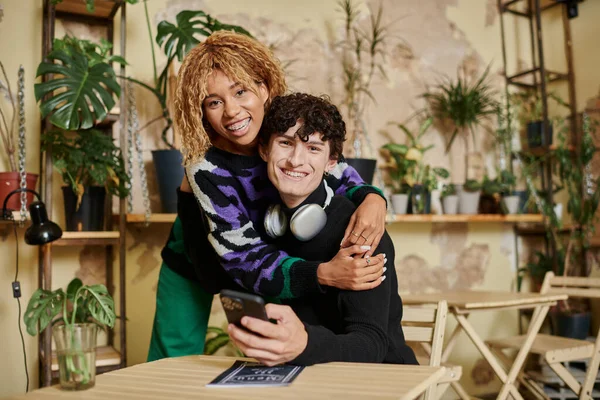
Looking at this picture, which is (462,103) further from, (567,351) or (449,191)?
(567,351)

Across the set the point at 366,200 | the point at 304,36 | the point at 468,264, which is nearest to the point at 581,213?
the point at 468,264

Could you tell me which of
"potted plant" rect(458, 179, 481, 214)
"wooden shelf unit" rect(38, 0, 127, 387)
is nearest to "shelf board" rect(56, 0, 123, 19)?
"wooden shelf unit" rect(38, 0, 127, 387)

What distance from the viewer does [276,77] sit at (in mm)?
1624

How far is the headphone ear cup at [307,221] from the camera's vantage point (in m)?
1.36

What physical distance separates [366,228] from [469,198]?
2.55 metres

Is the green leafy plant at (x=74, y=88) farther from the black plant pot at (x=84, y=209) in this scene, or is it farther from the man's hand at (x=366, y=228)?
the man's hand at (x=366, y=228)

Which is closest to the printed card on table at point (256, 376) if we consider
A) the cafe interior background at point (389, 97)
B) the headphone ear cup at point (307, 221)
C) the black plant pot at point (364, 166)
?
the headphone ear cup at point (307, 221)

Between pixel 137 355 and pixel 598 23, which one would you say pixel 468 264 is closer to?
pixel 598 23

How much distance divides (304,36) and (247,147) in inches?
82.3

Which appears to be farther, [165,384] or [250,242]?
[250,242]

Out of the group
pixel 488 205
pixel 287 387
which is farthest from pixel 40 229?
pixel 488 205

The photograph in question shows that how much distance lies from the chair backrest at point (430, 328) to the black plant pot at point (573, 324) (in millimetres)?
1918

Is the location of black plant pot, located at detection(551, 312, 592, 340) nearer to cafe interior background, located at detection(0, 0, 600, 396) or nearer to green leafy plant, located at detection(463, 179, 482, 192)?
cafe interior background, located at detection(0, 0, 600, 396)

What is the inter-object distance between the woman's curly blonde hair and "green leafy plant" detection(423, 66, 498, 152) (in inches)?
94.0
